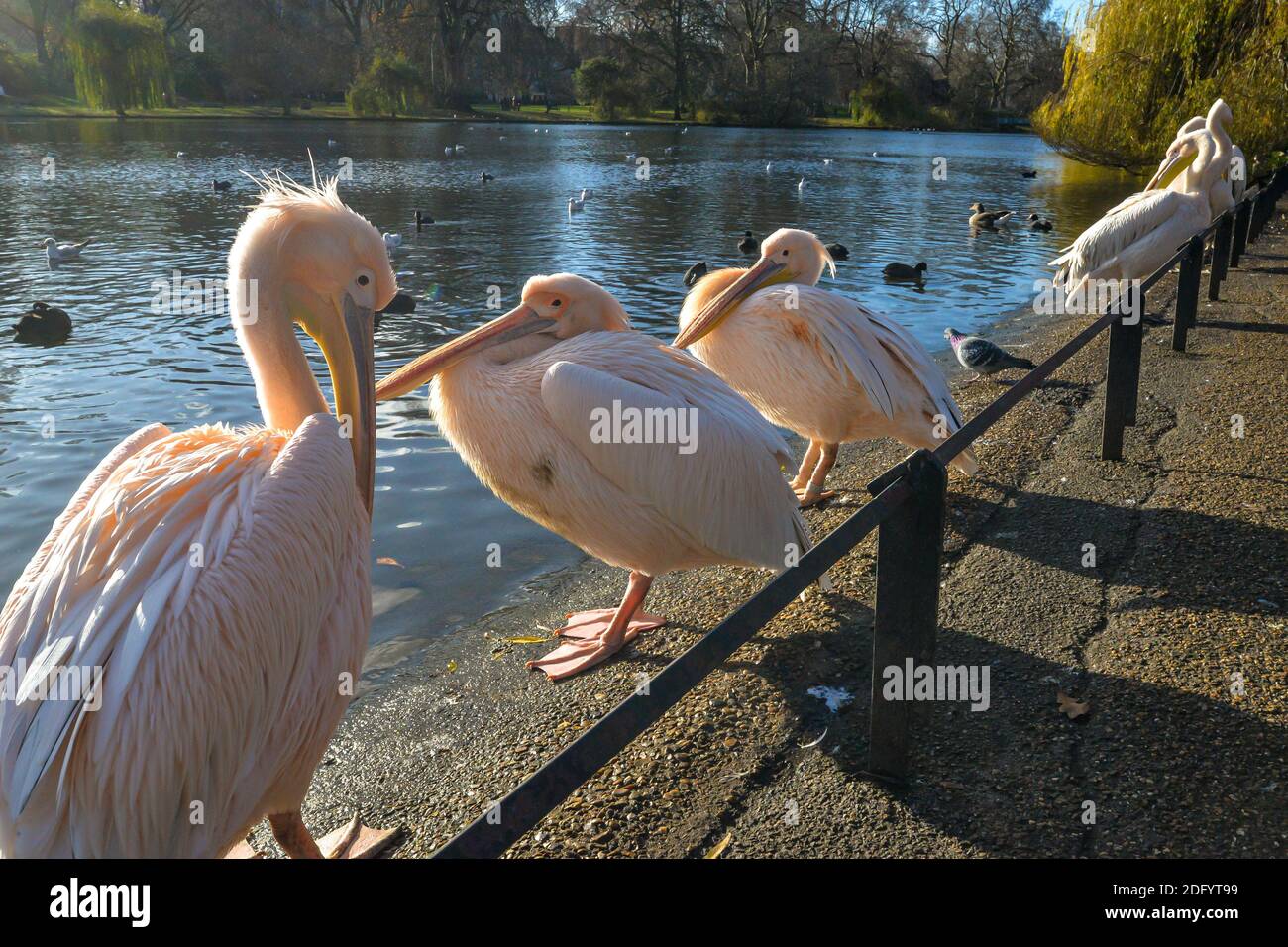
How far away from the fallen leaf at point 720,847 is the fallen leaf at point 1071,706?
107 cm

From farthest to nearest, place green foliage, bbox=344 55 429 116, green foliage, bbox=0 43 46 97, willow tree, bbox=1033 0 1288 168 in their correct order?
green foliage, bbox=344 55 429 116 < green foliage, bbox=0 43 46 97 < willow tree, bbox=1033 0 1288 168

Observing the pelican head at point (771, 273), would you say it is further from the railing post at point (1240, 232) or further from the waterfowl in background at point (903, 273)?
the railing post at point (1240, 232)

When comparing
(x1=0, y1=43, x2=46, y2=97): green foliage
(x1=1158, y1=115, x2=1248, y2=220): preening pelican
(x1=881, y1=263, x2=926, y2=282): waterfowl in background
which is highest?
(x1=0, y1=43, x2=46, y2=97): green foliage

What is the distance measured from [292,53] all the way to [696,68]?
22147mm

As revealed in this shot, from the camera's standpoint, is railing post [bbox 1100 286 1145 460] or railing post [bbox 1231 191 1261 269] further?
railing post [bbox 1231 191 1261 269]

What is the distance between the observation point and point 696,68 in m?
55.1

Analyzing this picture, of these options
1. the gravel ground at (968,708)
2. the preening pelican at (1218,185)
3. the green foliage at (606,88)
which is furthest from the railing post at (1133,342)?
the green foliage at (606,88)

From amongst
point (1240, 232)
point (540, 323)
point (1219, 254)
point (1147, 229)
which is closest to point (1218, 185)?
point (1219, 254)

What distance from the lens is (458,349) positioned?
348cm

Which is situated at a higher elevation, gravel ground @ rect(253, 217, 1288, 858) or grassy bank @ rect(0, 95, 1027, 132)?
grassy bank @ rect(0, 95, 1027, 132)

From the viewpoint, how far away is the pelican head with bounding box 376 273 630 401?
3498mm

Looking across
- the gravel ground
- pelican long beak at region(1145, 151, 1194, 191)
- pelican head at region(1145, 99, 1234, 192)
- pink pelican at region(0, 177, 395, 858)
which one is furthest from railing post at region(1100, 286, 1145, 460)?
pelican long beak at region(1145, 151, 1194, 191)

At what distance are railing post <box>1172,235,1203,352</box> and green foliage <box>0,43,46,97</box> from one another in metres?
50.7

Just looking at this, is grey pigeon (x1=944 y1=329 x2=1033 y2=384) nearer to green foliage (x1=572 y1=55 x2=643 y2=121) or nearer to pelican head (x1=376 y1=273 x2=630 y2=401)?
pelican head (x1=376 y1=273 x2=630 y2=401)
